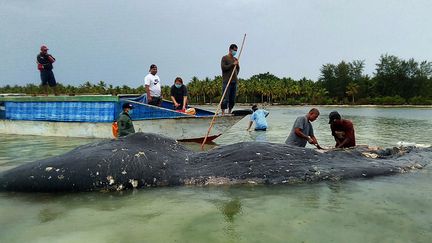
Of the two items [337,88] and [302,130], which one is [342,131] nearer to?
[302,130]

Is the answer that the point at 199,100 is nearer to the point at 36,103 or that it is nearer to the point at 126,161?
the point at 36,103

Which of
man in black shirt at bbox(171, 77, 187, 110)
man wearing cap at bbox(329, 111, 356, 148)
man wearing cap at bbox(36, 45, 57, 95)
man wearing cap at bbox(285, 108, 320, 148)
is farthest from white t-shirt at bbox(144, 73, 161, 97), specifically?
man wearing cap at bbox(329, 111, 356, 148)

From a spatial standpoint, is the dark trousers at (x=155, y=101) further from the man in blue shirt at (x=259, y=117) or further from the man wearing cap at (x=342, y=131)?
the man wearing cap at (x=342, y=131)

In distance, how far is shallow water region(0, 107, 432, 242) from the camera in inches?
138

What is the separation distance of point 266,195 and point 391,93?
97.2 metres

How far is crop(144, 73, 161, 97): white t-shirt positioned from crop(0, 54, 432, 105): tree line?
74.8m

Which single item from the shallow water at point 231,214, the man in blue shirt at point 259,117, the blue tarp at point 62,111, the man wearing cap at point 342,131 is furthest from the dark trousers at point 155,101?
the shallow water at point 231,214

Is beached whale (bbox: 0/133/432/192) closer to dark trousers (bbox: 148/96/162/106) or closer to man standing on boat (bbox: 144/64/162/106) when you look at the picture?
man standing on boat (bbox: 144/64/162/106)

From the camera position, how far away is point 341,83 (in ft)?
336

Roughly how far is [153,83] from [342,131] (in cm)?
673

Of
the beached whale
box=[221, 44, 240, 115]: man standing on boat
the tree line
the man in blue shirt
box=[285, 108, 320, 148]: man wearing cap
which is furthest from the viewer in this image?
the tree line

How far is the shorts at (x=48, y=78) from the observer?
47.0 ft

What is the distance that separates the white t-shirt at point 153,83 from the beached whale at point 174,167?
261 inches

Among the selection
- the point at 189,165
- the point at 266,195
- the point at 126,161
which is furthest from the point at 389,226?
the point at 126,161
